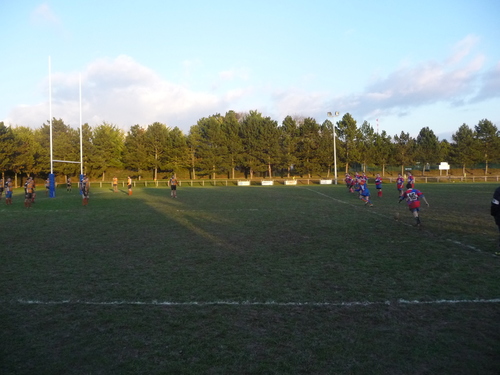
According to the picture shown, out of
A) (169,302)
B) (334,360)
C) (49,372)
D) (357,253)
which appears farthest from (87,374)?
(357,253)

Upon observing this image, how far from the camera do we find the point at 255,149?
2766 inches

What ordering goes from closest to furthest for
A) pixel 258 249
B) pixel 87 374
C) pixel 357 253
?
1. pixel 87 374
2. pixel 357 253
3. pixel 258 249

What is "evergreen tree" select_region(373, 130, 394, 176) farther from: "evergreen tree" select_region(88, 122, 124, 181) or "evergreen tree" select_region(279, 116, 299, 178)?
"evergreen tree" select_region(88, 122, 124, 181)

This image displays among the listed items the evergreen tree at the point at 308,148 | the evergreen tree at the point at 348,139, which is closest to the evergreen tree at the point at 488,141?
the evergreen tree at the point at 348,139

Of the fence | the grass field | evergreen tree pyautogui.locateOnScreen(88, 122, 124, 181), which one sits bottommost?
the grass field

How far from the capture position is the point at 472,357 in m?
4.14

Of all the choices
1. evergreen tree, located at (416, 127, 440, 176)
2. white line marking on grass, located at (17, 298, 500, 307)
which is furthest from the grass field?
evergreen tree, located at (416, 127, 440, 176)

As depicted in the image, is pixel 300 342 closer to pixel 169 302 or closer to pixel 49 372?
pixel 169 302

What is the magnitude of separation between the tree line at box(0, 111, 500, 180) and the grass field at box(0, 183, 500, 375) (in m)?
56.4

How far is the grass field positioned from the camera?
13.6 ft

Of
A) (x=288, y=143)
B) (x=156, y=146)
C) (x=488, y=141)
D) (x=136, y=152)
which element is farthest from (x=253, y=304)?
(x=488, y=141)

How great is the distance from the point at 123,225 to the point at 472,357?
43.5 ft

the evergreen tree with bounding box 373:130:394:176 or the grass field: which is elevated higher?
the evergreen tree with bounding box 373:130:394:176

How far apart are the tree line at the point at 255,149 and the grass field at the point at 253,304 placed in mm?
56403
